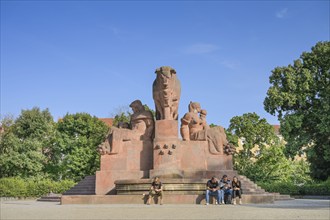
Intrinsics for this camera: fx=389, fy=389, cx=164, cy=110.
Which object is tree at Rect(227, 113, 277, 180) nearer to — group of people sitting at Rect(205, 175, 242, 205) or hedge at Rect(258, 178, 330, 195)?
hedge at Rect(258, 178, 330, 195)

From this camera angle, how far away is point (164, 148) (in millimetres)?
18188

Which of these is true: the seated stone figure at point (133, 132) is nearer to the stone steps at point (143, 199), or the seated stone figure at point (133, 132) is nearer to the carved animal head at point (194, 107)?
the carved animal head at point (194, 107)

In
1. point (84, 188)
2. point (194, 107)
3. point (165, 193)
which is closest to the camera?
point (165, 193)

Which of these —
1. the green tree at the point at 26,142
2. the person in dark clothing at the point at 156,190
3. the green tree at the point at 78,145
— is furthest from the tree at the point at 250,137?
the person in dark clothing at the point at 156,190

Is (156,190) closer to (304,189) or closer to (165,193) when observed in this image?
(165,193)

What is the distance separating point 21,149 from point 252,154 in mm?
25122

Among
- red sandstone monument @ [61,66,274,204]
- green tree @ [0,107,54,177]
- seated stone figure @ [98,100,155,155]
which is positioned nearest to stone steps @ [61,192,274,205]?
red sandstone monument @ [61,66,274,204]

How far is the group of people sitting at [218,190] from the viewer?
14984 mm

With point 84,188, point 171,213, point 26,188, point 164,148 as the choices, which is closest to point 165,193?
point 164,148

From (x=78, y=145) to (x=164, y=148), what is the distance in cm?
3205

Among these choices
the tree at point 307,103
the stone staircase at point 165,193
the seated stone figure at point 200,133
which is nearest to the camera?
the stone staircase at point 165,193

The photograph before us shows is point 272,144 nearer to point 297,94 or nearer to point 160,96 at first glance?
point 297,94

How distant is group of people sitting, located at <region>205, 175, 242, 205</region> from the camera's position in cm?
1525

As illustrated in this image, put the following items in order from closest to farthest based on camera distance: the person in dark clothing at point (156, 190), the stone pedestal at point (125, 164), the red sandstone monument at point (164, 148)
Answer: the person in dark clothing at point (156, 190) → the red sandstone monument at point (164, 148) → the stone pedestal at point (125, 164)
